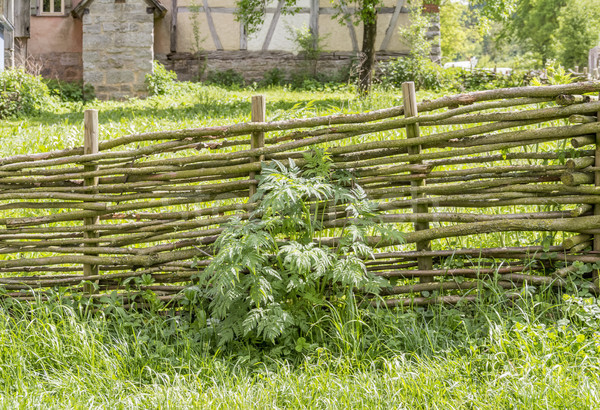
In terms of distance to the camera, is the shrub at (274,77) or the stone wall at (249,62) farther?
the stone wall at (249,62)

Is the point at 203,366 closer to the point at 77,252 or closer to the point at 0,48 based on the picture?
the point at 77,252

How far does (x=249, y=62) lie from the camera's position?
14.0 metres

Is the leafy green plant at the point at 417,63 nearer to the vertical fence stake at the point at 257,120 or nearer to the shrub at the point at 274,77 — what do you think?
the shrub at the point at 274,77

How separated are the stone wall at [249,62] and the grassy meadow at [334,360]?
35.9 ft

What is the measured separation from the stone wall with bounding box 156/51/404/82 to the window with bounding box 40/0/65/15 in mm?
2522

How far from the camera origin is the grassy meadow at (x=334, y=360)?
2533 mm

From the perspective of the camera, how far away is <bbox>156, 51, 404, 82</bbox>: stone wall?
45.7 feet

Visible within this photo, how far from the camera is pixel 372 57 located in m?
11.3

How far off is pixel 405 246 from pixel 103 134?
14.1 feet

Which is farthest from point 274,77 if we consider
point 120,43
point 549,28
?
point 549,28

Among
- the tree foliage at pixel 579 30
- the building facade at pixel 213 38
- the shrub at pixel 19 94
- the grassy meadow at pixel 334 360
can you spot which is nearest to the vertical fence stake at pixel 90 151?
the grassy meadow at pixel 334 360

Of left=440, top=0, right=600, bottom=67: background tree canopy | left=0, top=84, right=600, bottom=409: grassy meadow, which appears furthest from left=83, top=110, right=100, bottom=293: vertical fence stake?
left=440, top=0, right=600, bottom=67: background tree canopy

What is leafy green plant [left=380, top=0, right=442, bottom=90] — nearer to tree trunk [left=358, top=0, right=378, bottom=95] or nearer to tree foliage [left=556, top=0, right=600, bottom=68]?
tree trunk [left=358, top=0, right=378, bottom=95]

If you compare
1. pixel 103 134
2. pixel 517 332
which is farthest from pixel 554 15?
pixel 517 332
